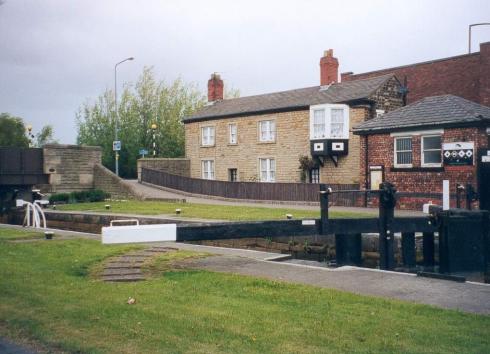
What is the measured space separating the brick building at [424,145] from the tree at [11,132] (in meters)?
34.4

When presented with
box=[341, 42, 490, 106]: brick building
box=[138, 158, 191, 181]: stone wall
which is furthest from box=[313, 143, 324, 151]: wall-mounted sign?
box=[138, 158, 191, 181]: stone wall

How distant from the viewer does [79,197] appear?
106ft

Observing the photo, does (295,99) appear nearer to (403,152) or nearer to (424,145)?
(403,152)

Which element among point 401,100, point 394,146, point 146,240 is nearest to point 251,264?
point 146,240

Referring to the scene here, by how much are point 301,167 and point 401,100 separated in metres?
7.17

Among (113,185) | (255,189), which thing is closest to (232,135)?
(113,185)

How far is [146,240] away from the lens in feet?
22.9

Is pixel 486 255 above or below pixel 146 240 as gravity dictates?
below

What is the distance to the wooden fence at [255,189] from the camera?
2668cm

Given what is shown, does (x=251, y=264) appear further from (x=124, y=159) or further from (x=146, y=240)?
(x=124, y=159)

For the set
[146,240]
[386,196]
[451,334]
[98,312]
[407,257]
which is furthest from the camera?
[407,257]

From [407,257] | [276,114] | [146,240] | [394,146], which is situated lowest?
[407,257]

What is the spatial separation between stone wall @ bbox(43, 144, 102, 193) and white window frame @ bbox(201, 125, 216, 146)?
24.7 feet

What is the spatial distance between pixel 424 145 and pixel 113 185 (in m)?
19.7
